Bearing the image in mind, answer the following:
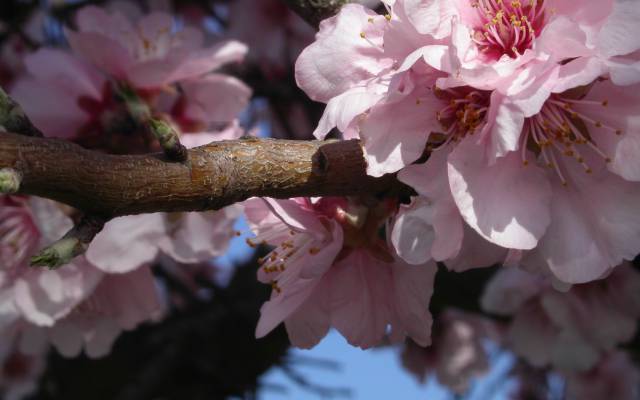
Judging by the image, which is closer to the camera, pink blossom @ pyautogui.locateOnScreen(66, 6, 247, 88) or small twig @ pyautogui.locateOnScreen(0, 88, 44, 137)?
small twig @ pyautogui.locateOnScreen(0, 88, 44, 137)

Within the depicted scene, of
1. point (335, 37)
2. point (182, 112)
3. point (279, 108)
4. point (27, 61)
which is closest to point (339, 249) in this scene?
point (335, 37)

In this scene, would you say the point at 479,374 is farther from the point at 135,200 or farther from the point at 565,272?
the point at 135,200

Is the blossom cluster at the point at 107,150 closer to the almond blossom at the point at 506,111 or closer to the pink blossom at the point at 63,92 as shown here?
the pink blossom at the point at 63,92

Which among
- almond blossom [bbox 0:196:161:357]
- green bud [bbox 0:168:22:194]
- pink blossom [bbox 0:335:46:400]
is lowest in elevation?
pink blossom [bbox 0:335:46:400]

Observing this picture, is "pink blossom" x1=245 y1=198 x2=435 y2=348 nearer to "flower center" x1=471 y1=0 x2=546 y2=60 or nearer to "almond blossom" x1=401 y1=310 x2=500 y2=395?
"flower center" x1=471 y1=0 x2=546 y2=60

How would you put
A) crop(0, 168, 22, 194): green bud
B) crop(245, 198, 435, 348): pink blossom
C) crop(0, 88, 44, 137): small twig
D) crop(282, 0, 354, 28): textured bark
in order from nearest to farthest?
crop(0, 168, 22, 194): green bud
crop(0, 88, 44, 137): small twig
crop(245, 198, 435, 348): pink blossom
crop(282, 0, 354, 28): textured bark

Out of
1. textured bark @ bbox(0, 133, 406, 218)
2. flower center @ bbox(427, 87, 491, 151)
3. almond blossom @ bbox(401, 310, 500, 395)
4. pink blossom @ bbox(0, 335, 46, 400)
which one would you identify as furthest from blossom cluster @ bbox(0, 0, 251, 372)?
almond blossom @ bbox(401, 310, 500, 395)

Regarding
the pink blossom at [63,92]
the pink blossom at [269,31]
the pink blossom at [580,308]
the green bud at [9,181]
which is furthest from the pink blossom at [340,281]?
the pink blossom at [269,31]
